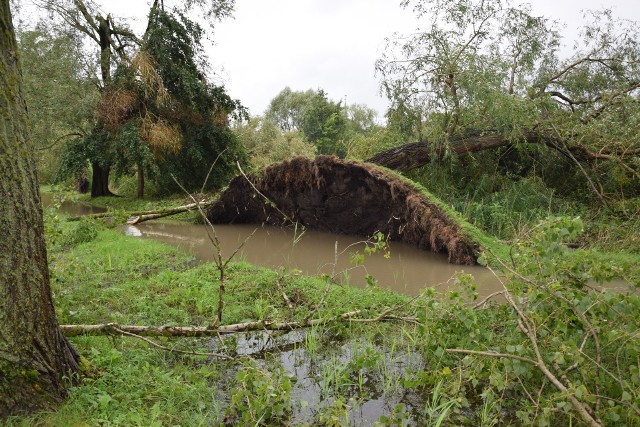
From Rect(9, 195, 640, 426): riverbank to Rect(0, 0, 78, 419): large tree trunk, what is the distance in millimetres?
182

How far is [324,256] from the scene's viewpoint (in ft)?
28.2

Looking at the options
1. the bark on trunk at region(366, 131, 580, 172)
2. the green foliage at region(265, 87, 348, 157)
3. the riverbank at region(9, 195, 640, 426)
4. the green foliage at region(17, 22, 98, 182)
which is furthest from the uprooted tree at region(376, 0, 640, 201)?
the green foliage at region(265, 87, 348, 157)

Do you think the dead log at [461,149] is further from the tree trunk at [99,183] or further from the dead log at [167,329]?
the tree trunk at [99,183]

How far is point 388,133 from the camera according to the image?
43.1 feet

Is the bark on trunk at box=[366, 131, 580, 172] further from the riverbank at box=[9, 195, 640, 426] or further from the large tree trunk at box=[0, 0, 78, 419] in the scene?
the large tree trunk at box=[0, 0, 78, 419]

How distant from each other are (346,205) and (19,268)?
7902mm

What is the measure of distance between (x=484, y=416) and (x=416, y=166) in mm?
8384

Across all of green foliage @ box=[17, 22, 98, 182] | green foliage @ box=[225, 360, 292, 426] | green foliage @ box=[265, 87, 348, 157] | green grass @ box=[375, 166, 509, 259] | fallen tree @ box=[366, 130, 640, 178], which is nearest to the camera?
green foliage @ box=[225, 360, 292, 426]

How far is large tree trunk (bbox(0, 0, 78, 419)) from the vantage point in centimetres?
281

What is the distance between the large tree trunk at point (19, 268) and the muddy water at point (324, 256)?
219 cm

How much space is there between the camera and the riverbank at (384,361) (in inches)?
117

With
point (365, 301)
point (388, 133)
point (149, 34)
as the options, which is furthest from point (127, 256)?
point (149, 34)

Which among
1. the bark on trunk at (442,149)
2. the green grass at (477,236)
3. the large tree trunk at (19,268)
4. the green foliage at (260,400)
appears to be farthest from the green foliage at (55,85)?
the green foliage at (260,400)

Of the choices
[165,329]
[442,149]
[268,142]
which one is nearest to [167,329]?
[165,329]
